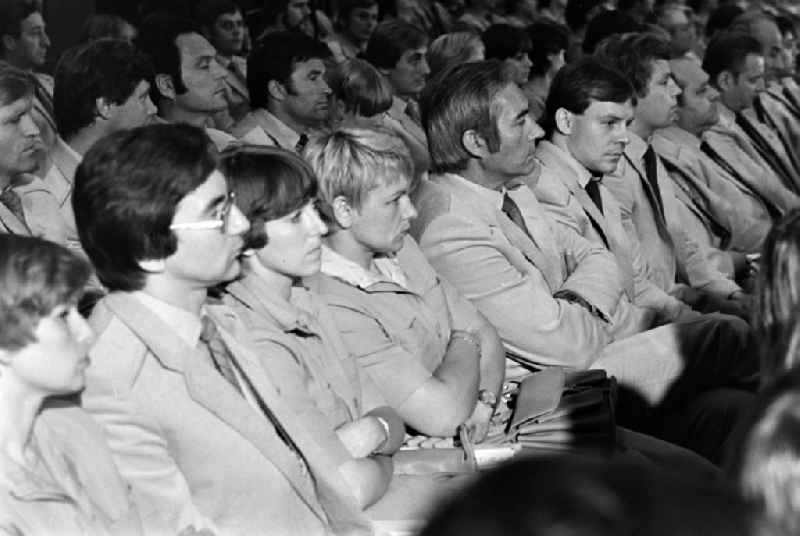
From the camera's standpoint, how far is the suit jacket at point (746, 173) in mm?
6730

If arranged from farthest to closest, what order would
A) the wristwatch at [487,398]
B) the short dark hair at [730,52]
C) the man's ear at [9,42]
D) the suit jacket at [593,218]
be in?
the short dark hair at [730,52], the man's ear at [9,42], the suit jacket at [593,218], the wristwatch at [487,398]

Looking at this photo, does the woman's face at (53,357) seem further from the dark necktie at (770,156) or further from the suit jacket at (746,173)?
the dark necktie at (770,156)

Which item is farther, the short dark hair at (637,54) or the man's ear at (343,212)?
the short dark hair at (637,54)

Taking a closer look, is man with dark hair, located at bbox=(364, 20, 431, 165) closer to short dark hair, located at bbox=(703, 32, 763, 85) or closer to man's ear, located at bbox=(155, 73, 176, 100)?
short dark hair, located at bbox=(703, 32, 763, 85)

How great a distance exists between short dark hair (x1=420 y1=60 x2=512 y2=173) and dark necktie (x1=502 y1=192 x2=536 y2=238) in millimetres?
163

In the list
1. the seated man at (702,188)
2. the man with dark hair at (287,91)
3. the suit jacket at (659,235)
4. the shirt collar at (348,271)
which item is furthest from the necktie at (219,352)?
the seated man at (702,188)

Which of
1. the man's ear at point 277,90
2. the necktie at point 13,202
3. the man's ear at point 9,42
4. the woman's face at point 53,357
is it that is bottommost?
the man's ear at point 9,42

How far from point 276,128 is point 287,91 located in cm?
18

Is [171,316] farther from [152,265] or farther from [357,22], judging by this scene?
[357,22]

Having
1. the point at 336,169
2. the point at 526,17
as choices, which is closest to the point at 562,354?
the point at 336,169

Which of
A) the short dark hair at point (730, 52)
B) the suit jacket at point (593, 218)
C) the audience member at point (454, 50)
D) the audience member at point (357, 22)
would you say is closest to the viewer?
the suit jacket at point (593, 218)

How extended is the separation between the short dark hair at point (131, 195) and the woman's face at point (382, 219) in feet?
2.73

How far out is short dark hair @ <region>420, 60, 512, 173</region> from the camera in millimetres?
4500

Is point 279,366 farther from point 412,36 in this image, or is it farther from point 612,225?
point 412,36
